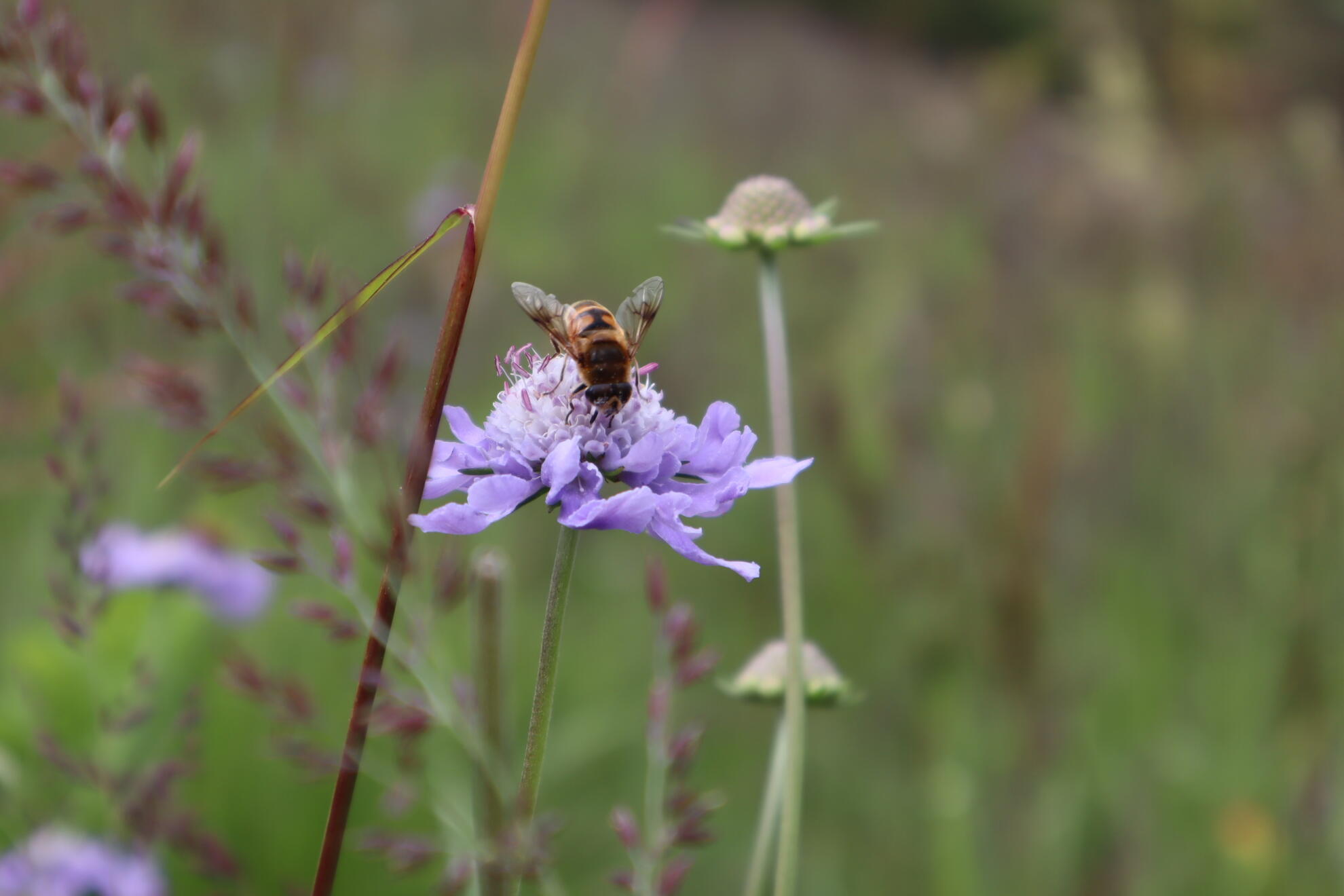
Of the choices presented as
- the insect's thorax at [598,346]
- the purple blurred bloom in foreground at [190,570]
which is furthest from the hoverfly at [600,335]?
the purple blurred bloom in foreground at [190,570]

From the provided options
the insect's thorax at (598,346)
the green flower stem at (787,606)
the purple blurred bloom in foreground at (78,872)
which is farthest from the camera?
the purple blurred bloom in foreground at (78,872)

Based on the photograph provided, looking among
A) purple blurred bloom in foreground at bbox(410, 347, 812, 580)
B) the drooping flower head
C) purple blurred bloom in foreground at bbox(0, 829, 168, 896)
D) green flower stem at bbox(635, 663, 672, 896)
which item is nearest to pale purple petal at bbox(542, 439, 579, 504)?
purple blurred bloom in foreground at bbox(410, 347, 812, 580)

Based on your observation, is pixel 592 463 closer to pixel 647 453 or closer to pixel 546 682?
pixel 647 453

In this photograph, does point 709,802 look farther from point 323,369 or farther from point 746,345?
point 746,345

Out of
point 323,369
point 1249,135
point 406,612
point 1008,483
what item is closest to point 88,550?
point 323,369

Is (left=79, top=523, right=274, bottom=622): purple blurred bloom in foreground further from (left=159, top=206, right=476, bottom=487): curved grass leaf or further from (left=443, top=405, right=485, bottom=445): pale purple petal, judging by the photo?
(left=159, top=206, right=476, bottom=487): curved grass leaf

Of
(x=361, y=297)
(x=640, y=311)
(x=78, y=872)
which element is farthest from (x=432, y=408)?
(x=78, y=872)

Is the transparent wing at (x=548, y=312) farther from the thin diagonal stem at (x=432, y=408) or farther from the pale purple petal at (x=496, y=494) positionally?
the thin diagonal stem at (x=432, y=408)
